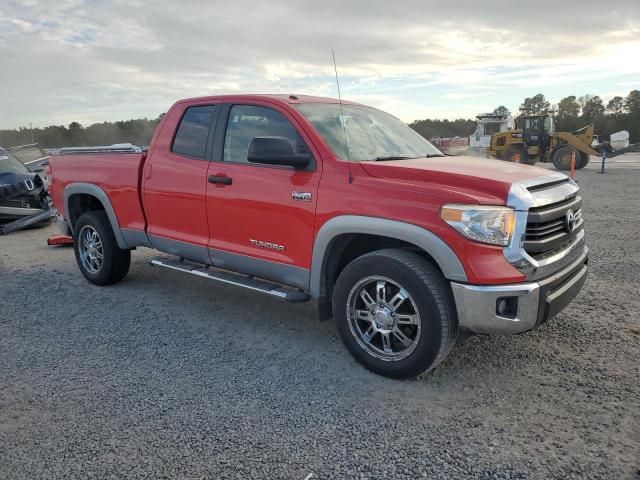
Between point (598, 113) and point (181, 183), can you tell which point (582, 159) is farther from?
point (598, 113)

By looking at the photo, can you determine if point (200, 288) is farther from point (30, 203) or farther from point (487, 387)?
point (30, 203)

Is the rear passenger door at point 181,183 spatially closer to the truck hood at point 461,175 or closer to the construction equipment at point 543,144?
the truck hood at point 461,175

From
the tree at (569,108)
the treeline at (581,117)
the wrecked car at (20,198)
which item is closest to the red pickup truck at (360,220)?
the wrecked car at (20,198)

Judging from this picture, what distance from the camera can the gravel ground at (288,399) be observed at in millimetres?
2662

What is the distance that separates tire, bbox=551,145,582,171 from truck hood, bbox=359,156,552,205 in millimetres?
19090

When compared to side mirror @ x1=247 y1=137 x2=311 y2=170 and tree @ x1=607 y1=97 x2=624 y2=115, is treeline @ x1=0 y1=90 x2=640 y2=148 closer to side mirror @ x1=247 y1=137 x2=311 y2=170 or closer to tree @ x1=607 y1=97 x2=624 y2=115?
tree @ x1=607 y1=97 x2=624 y2=115

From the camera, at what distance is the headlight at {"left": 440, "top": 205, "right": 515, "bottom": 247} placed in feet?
10.1

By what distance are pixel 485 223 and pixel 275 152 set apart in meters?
1.54

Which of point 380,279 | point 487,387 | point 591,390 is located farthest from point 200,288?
point 591,390

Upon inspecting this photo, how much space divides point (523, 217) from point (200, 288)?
3699 millimetres

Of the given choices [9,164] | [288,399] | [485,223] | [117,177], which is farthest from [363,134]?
[9,164]

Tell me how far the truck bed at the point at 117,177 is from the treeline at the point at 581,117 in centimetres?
4113

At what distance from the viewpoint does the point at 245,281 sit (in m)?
4.34

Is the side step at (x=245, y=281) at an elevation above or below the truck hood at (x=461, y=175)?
below
